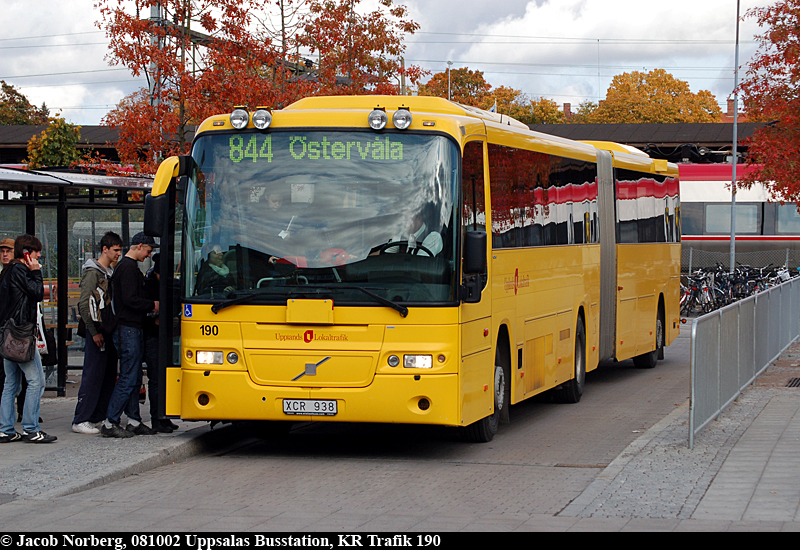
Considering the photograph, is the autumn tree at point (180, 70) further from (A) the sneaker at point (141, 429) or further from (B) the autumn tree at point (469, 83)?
(B) the autumn tree at point (469, 83)

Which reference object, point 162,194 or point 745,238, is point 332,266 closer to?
point 162,194

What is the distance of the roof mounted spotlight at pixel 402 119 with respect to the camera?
10.0 meters

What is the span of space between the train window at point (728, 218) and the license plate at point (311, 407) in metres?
31.9

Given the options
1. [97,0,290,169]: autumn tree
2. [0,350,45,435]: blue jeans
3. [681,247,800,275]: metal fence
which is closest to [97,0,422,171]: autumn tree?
[97,0,290,169]: autumn tree

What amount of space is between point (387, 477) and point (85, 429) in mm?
3490

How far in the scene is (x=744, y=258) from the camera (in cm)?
3875

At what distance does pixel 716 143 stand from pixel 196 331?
41.8 m

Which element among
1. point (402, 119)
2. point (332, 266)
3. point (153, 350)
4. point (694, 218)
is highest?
point (402, 119)

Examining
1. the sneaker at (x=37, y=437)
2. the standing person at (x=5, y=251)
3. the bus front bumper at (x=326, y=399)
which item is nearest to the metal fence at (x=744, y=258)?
the standing person at (x=5, y=251)

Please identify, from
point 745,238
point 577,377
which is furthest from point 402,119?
point 745,238

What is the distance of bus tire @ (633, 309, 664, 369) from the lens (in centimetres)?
1955

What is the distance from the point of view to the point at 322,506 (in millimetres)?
7945

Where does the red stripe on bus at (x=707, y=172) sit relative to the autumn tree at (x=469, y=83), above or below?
below

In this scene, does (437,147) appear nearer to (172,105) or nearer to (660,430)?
(660,430)
